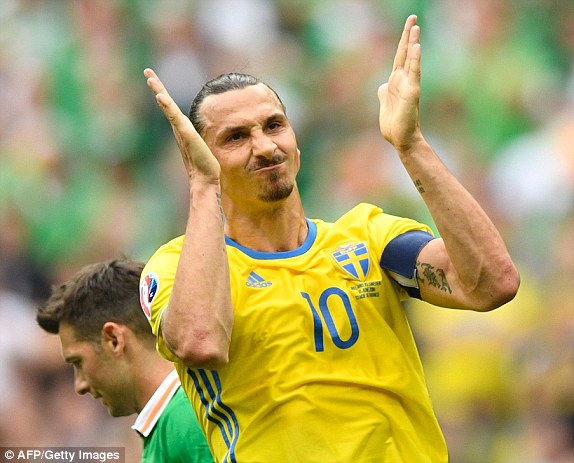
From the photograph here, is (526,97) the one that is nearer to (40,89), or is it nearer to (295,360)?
(40,89)

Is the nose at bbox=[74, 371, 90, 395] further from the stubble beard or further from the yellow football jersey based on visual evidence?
the stubble beard

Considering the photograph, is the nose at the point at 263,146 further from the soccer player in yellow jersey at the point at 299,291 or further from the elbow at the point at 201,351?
the elbow at the point at 201,351

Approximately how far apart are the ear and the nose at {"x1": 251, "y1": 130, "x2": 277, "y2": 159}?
1551 mm

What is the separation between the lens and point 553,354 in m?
7.19

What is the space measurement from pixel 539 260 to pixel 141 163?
3.09m

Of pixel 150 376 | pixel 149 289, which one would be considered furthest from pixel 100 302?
pixel 149 289

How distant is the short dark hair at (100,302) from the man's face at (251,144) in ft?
4.18

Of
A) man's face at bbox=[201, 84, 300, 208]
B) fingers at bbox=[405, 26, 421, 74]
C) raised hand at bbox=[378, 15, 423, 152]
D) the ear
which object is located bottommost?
the ear

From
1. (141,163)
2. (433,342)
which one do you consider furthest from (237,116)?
(141,163)

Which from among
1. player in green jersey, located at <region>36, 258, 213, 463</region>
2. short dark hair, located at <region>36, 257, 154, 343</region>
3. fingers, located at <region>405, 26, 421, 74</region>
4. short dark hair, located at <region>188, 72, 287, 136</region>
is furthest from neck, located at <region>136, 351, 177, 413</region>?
fingers, located at <region>405, 26, 421, 74</region>

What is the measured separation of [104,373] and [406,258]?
6.15ft

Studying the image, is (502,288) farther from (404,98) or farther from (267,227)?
(267,227)

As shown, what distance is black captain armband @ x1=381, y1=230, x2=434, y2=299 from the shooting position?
3961 mm

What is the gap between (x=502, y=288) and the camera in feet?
12.3
